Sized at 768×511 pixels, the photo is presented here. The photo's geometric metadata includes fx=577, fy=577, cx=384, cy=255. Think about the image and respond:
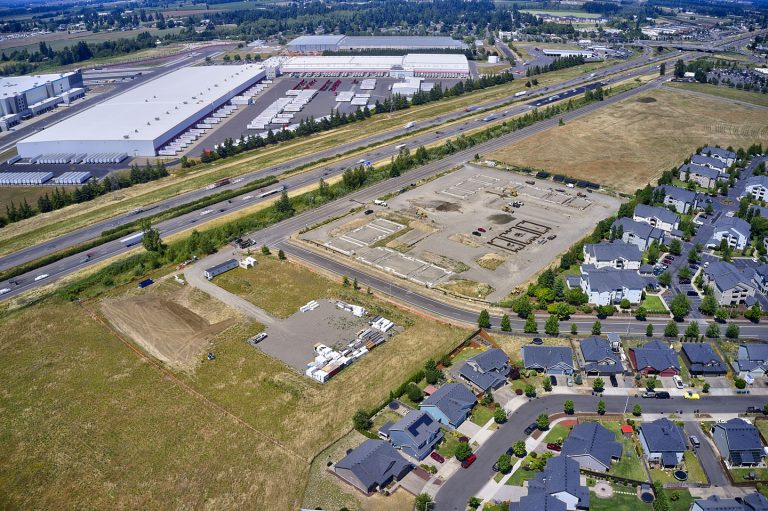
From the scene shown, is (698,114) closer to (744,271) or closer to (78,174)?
(744,271)

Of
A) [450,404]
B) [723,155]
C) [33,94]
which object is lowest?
[450,404]

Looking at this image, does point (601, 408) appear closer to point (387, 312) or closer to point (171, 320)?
point (387, 312)

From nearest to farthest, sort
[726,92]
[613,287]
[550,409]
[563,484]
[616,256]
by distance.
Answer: [563,484]
[550,409]
[613,287]
[616,256]
[726,92]

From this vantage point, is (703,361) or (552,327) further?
(552,327)

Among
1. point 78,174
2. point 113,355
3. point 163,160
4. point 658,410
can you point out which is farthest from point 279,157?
point 658,410

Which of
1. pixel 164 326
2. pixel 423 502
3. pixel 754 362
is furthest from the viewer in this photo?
pixel 164 326

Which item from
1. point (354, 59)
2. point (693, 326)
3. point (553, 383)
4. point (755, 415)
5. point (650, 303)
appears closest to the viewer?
point (755, 415)

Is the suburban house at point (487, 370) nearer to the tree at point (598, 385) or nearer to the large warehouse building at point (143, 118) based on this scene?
the tree at point (598, 385)

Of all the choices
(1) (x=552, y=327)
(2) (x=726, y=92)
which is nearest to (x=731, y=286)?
→ (1) (x=552, y=327)
